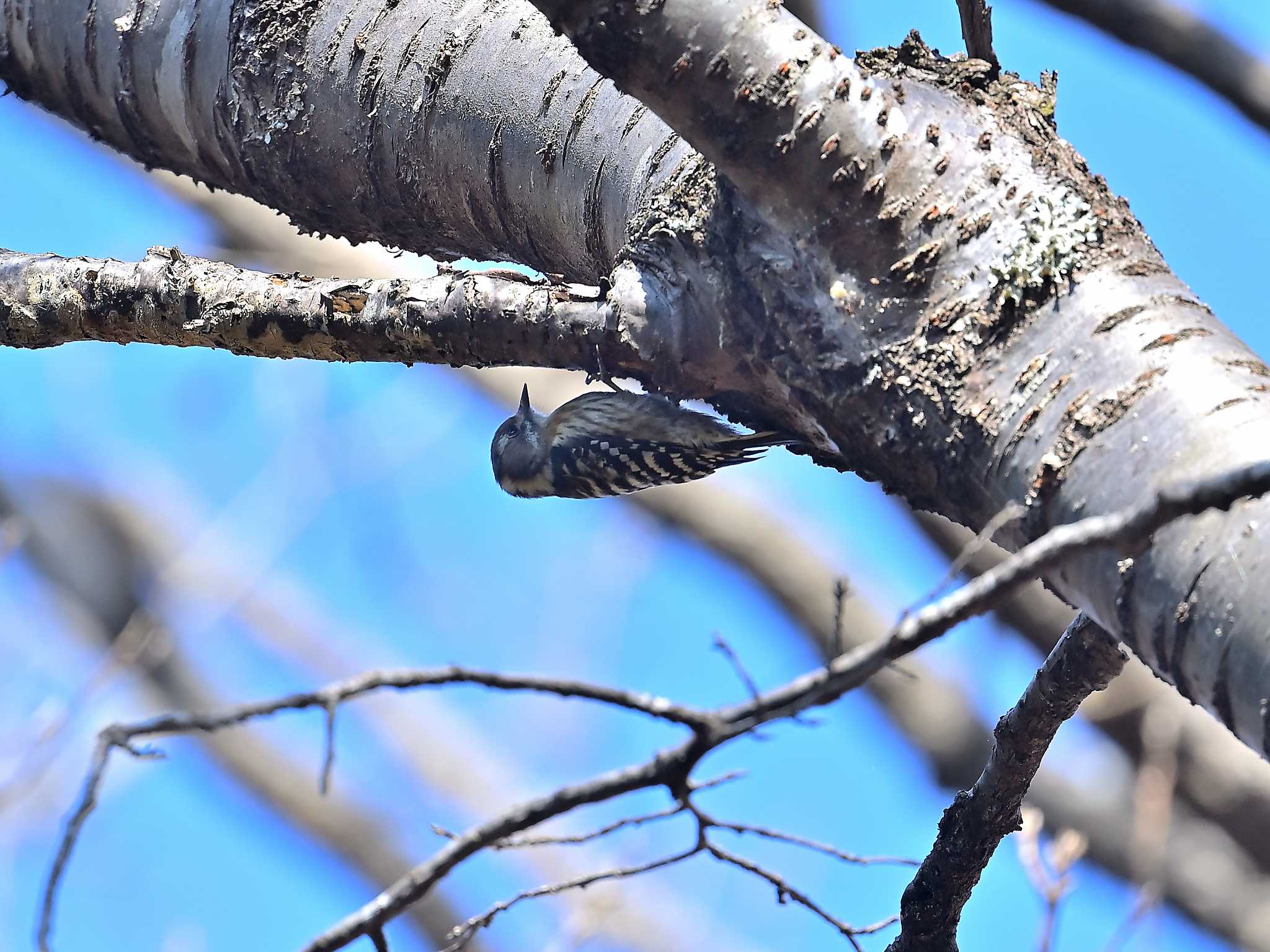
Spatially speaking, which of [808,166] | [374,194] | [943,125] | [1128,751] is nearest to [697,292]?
[808,166]

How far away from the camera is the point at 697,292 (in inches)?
84.7

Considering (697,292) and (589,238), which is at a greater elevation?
(589,238)

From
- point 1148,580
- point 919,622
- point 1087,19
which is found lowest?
point 919,622

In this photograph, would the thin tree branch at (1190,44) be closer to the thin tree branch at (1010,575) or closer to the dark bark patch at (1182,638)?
the dark bark patch at (1182,638)

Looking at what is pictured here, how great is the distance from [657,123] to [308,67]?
0.96 metres

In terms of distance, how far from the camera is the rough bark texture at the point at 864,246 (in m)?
1.41

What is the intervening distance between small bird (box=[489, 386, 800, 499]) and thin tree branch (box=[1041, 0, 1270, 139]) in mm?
1873

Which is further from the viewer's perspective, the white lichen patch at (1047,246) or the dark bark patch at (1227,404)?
the white lichen patch at (1047,246)

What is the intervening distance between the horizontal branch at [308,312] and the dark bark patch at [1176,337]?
0.96 m

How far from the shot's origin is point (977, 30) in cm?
210

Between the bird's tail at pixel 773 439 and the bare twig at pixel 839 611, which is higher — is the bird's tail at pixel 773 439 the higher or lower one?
the higher one

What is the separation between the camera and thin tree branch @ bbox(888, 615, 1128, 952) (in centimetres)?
179

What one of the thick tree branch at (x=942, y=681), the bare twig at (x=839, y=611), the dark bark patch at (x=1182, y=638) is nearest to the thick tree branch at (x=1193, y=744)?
the thick tree branch at (x=942, y=681)

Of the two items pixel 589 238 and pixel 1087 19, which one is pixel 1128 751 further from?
pixel 589 238
